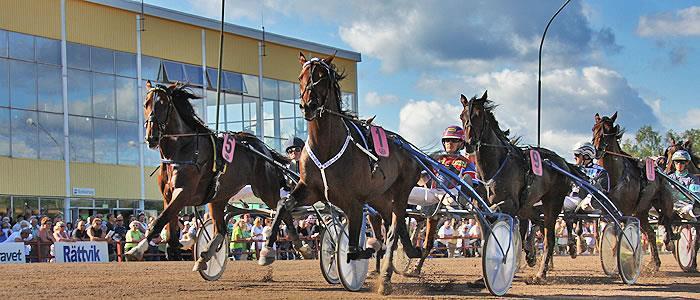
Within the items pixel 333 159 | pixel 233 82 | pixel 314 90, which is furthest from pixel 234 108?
pixel 314 90

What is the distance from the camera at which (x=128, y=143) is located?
35.9m

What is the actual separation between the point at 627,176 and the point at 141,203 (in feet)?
79.6

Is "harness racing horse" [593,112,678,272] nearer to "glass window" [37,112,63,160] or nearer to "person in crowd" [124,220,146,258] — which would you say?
"person in crowd" [124,220,146,258]

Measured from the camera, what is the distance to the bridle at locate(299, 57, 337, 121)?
9688 millimetres

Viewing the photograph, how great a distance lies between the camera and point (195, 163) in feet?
39.0

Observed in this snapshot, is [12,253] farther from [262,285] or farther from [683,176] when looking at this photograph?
[683,176]

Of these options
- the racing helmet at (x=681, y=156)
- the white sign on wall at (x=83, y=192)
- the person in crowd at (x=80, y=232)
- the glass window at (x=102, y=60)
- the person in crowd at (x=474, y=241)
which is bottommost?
the person in crowd at (x=474, y=241)

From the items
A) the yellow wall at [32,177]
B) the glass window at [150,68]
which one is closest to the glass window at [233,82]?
the glass window at [150,68]

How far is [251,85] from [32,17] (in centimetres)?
1086

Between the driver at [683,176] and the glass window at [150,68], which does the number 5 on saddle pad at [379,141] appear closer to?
the driver at [683,176]

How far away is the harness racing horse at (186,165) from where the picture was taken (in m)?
11.6

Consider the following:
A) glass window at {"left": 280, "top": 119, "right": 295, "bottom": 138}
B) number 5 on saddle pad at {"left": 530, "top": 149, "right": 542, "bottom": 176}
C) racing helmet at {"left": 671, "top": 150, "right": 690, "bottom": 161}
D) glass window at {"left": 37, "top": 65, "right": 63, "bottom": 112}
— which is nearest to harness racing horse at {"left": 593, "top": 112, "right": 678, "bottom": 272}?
number 5 on saddle pad at {"left": 530, "top": 149, "right": 542, "bottom": 176}

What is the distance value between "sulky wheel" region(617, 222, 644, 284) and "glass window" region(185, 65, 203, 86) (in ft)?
84.8

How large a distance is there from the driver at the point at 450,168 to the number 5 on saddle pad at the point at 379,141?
1375mm
